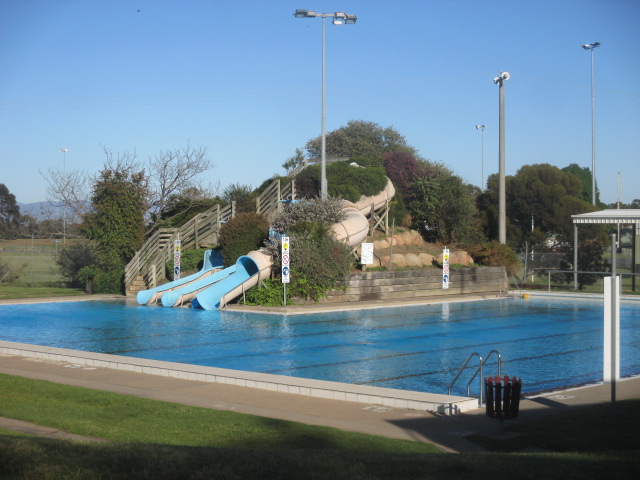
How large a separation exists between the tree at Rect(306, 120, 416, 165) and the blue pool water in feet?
133

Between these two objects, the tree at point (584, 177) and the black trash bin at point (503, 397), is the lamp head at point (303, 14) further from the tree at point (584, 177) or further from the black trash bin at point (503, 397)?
the tree at point (584, 177)

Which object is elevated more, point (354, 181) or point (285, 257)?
point (354, 181)

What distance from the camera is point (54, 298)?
30.8 metres

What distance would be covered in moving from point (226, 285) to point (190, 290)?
182cm

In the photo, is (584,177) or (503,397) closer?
(503,397)

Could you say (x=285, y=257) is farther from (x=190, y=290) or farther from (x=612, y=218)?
(x=612, y=218)

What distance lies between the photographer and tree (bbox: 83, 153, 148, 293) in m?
34.1

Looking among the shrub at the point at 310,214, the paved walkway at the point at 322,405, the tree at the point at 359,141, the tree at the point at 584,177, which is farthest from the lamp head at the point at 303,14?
the tree at the point at 584,177

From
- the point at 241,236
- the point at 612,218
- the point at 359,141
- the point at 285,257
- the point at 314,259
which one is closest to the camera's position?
the point at 285,257

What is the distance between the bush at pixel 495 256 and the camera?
3706cm

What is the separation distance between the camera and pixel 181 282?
98.6ft

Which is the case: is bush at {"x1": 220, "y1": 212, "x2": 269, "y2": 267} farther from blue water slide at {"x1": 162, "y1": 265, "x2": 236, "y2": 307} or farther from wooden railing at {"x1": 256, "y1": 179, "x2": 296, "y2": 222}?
wooden railing at {"x1": 256, "y1": 179, "x2": 296, "y2": 222}

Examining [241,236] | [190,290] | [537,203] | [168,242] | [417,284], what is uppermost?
[537,203]

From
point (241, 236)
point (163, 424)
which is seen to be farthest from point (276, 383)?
point (241, 236)
